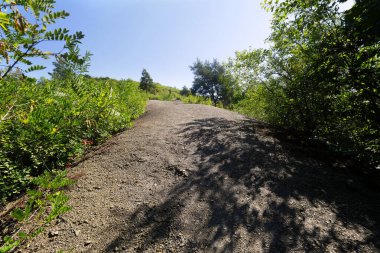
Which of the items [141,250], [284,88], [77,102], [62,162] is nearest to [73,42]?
[141,250]

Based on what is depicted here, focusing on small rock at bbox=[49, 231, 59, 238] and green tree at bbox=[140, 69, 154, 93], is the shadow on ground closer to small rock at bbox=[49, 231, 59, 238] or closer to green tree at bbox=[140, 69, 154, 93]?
small rock at bbox=[49, 231, 59, 238]

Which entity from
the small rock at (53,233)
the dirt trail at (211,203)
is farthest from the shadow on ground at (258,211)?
the small rock at (53,233)

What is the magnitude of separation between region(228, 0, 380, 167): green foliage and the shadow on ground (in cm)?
145

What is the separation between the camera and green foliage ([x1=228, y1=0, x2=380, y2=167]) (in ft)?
13.5

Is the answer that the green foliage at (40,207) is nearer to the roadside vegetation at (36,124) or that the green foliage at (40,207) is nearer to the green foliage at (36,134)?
the roadside vegetation at (36,124)

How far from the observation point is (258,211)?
9.96 feet

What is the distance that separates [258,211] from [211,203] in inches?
28.0

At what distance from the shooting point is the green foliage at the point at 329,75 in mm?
4125

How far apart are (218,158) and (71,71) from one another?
12.3 ft

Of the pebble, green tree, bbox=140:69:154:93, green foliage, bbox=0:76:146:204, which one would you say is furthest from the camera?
green tree, bbox=140:69:154:93

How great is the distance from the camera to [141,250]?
7.86 ft

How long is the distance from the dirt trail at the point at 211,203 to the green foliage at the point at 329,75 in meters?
1.45

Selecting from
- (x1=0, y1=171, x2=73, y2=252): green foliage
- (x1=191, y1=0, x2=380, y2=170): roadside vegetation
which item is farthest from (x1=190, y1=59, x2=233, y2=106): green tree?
(x1=0, y1=171, x2=73, y2=252): green foliage

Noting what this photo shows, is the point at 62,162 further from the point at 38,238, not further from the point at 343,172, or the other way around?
the point at 343,172
